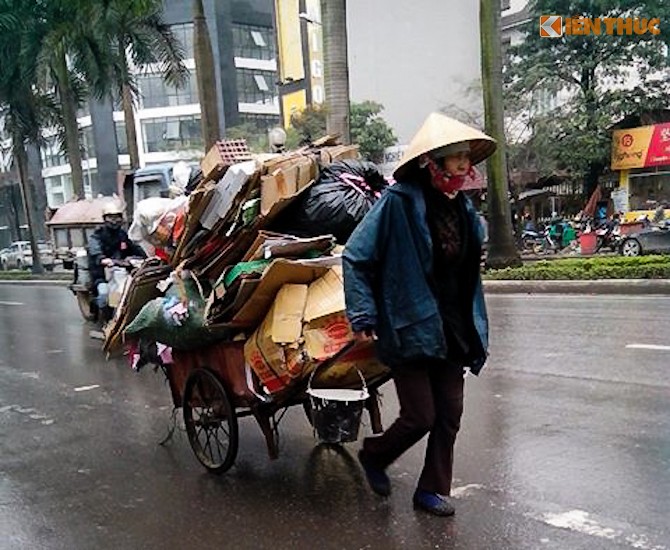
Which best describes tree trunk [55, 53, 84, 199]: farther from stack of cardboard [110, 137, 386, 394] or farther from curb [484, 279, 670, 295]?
stack of cardboard [110, 137, 386, 394]

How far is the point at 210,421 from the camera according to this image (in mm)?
4652

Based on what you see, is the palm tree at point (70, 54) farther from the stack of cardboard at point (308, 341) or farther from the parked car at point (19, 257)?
the stack of cardboard at point (308, 341)

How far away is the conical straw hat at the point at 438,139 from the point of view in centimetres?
339

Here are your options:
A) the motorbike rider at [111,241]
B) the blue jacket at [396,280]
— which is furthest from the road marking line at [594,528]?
the motorbike rider at [111,241]

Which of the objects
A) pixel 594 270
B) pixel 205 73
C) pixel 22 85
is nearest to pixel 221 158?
pixel 594 270

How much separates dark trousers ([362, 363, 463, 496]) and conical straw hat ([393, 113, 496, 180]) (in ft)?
3.04

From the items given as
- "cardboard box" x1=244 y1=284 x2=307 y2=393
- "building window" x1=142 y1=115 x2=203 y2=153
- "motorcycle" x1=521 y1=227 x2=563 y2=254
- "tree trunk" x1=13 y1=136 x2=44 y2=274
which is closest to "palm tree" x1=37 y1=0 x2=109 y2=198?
"tree trunk" x1=13 y1=136 x2=44 y2=274

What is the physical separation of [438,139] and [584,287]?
10094mm

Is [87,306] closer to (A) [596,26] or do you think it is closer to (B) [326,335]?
(B) [326,335]

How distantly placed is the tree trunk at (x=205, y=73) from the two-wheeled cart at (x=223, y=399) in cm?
1252

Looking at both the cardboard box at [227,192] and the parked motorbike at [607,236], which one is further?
the parked motorbike at [607,236]

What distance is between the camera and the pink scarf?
11.4ft

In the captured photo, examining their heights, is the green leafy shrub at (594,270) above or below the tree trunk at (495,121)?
below

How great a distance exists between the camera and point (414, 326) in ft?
11.1
